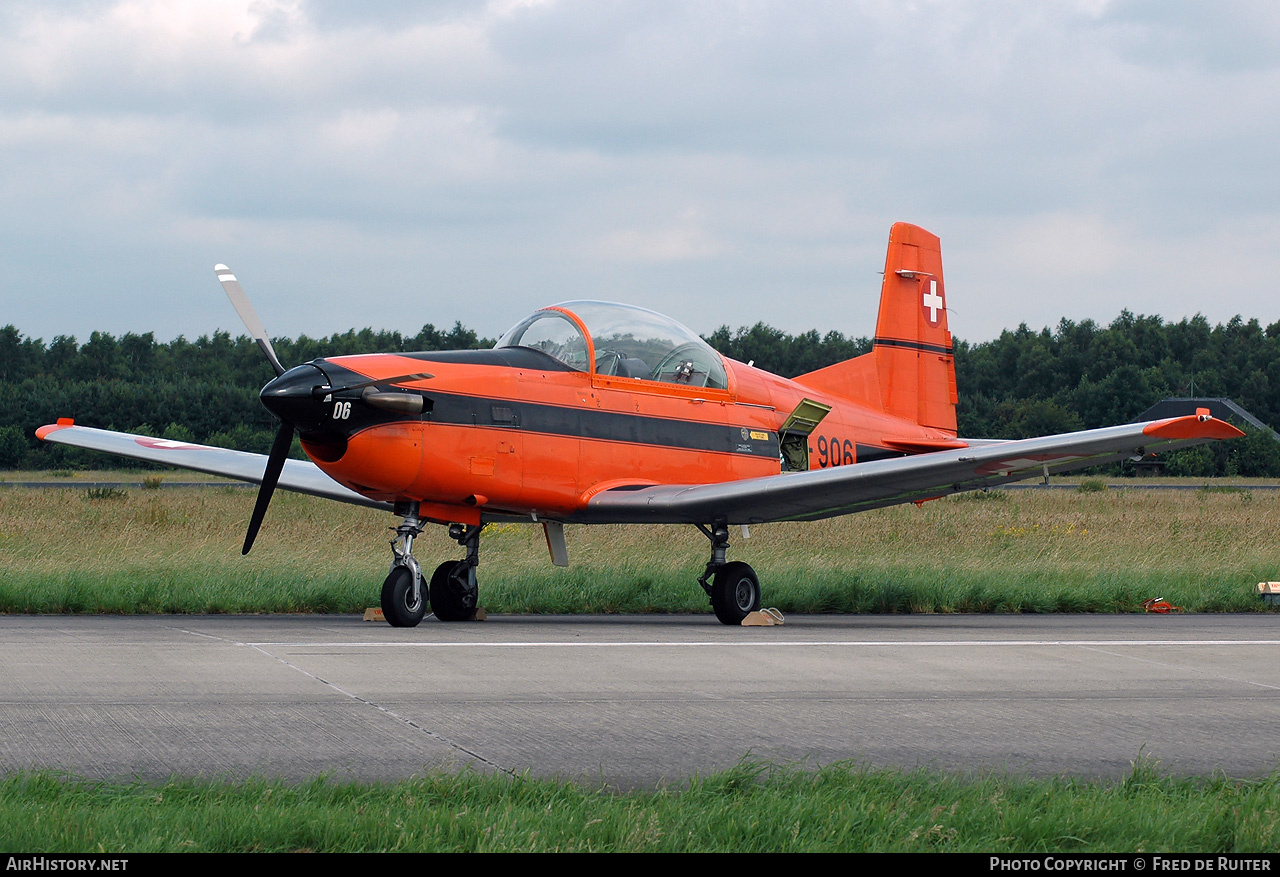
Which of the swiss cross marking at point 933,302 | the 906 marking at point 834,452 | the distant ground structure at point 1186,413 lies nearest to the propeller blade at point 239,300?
the 906 marking at point 834,452

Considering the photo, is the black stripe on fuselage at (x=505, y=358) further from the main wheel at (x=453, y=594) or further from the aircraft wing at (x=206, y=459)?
the aircraft wing at (x=206, y=459)

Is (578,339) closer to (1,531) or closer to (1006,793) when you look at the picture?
(1006,793)

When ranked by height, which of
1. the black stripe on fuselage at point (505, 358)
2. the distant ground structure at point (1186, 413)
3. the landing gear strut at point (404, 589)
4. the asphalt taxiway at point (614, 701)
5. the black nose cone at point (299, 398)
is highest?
the distant ground structure at point (1186, 413)

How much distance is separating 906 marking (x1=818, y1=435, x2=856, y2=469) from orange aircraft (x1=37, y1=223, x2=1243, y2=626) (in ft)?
0.10

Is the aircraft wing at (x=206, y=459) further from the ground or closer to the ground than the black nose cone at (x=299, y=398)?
closer to the ground

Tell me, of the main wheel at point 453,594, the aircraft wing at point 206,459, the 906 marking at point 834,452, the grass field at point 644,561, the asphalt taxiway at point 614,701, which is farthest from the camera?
the 906 marking at point 834,452

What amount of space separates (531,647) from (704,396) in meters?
4.82

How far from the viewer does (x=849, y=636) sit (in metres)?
10.9

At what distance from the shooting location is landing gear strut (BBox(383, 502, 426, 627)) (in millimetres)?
11219

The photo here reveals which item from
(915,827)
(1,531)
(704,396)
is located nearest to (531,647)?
(704,396)

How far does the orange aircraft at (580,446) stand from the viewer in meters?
11.2

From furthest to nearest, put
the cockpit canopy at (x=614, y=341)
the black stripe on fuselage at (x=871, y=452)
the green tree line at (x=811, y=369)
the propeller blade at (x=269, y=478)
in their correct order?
the green tree line at (x=811, y=369) < the black stripe on fuselage at (x=871, y=452) < the cockpit canopy at (x=614, y=341) < the propeller blade at (x=269, y=478)

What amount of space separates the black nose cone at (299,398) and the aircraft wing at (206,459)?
292 centimetres

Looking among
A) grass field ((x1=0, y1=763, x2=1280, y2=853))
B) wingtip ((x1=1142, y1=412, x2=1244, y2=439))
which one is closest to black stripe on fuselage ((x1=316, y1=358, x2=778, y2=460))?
wingtip ((x1=1142, y1=412, x2=1244, y2=439))
